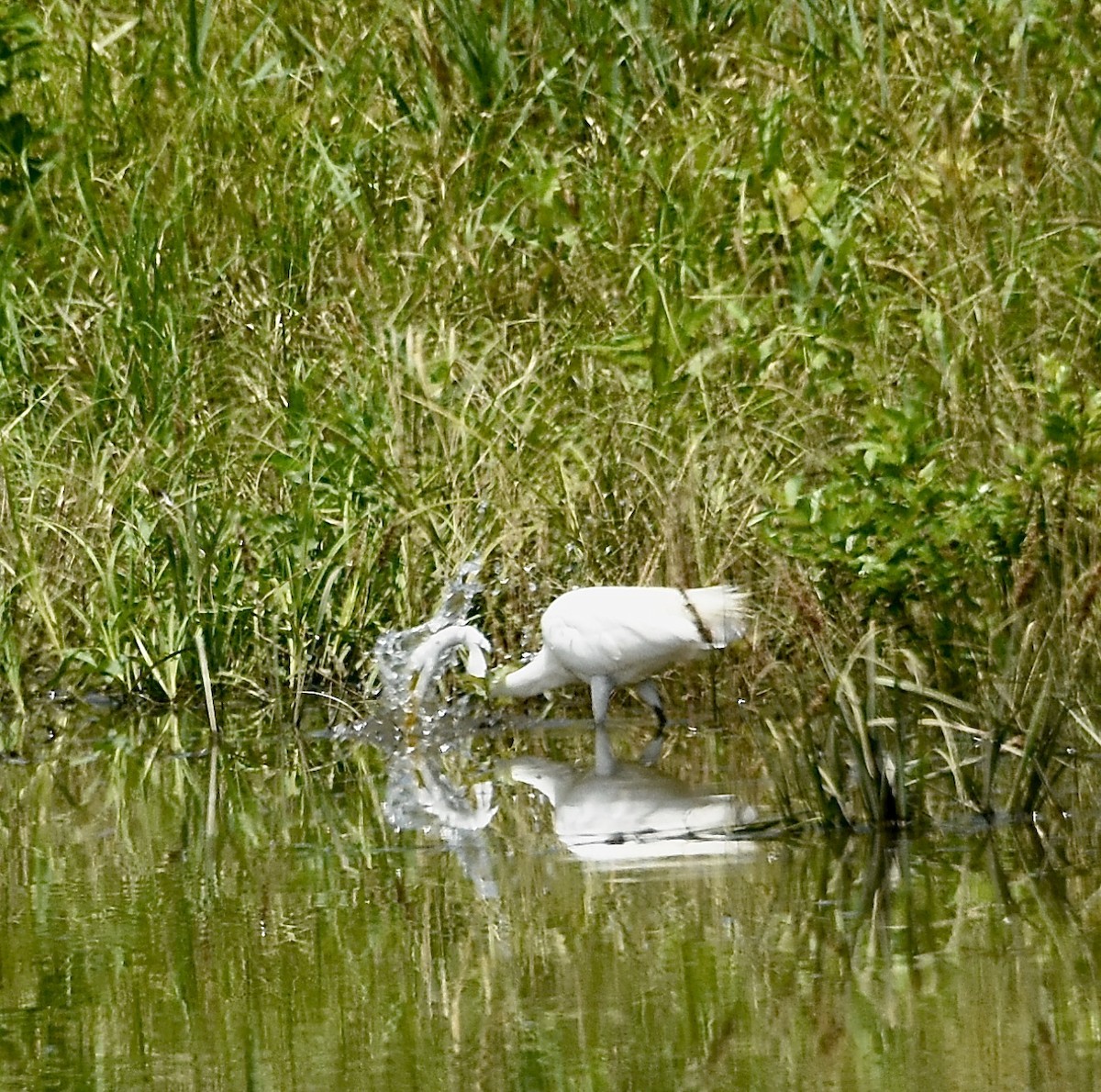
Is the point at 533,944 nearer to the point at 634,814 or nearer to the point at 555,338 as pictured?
the point at 634,814

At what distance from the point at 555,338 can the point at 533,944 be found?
4.86 m

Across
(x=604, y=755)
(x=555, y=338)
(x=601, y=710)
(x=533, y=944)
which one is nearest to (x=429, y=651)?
(x=601, y=710)

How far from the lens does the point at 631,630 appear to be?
6738mm

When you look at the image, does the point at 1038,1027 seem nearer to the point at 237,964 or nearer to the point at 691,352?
the point at 237,964

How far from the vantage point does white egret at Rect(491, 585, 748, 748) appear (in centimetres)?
670

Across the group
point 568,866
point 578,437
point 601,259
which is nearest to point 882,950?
point 568,866

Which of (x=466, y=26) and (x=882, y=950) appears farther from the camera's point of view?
(x=466, y=26)

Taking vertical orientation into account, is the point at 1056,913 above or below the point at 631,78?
below

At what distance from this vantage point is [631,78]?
34.8ft

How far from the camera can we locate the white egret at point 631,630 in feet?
22.0

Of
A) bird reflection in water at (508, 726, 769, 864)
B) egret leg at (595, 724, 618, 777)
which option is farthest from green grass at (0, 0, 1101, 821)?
egret leg at (595, 724, 618, 777)

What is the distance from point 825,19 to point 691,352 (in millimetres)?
2459

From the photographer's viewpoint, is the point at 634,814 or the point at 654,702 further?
the point at 654,702

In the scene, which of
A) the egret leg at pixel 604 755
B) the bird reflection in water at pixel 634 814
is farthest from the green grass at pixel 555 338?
the egret leg at pixel 604 755
